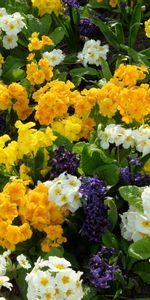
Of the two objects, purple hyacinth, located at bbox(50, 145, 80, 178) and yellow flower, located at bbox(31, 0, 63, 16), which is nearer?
purple hyacinth, located at bbox(50, 145, 80, 178)

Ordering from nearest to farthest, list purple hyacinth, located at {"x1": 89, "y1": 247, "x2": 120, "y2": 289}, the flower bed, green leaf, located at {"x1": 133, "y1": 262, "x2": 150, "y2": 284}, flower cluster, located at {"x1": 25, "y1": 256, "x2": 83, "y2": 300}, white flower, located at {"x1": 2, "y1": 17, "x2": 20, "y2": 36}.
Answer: flower cluster, located at {"x1": 25, "y1": 256, "x2": 83, "y2": 300}
purple hyacinth, located at {"x1": 89, "y1": 247, "x2": 120, "y2": 289}
the flower bed
green leaf, located at {"x1": 133, "y1": 262, "x2": 150, "y2": 284}
white flower, located at {"x1": 2, "y1": 17, "x2": 20, "y2": 36}

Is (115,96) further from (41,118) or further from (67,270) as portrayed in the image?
(67,270)

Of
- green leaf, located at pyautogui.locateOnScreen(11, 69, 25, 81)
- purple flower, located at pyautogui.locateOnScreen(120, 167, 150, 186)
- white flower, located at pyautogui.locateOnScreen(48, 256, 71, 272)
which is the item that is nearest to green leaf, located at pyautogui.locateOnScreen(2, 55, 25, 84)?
green leaf, located at pyautogui.locateOnScreen(11, 69, 25, 81)

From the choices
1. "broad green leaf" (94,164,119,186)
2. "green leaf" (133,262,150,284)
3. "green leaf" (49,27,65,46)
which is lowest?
"green leaf" (133,262,150,284)

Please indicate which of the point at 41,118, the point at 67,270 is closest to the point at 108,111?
the point at 41,118

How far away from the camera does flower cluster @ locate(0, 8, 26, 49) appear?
4.93 metres

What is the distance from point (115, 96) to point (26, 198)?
850 mm

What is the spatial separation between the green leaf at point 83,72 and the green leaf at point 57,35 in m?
0.34

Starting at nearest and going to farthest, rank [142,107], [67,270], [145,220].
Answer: [67,270] → [145,220] → [142,107]

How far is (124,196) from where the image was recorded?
355 centimetres

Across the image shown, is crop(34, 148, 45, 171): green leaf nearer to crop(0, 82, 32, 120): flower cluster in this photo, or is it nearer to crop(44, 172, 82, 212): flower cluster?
crop(44, 172, 82, 212): flower cluster

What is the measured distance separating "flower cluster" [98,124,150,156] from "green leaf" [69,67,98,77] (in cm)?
101

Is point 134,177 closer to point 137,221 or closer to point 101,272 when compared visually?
point 137,221

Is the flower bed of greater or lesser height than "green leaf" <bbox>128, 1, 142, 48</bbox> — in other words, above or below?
below
